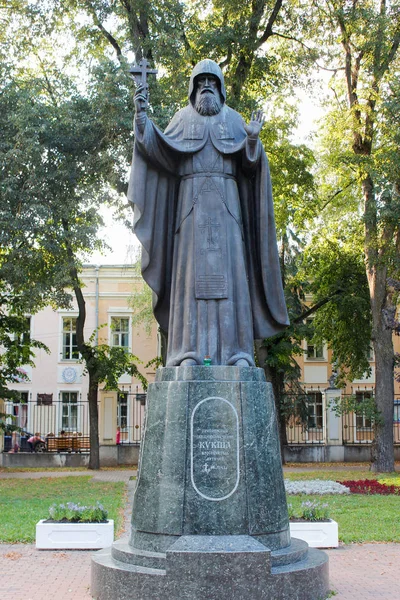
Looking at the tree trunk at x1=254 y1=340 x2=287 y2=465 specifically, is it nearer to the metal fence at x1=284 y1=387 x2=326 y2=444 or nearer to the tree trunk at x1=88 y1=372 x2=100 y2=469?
the metal fence at x1=284 y1=387 x2=326 y2=444

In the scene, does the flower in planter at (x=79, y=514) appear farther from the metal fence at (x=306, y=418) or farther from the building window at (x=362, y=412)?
the metal fence at (x=306, y=418)

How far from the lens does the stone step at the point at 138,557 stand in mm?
5883

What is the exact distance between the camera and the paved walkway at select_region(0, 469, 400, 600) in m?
7.04

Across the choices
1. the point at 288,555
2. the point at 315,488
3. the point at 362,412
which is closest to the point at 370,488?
the point at 315,488

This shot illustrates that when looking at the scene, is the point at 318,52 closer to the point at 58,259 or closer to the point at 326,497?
the point at 58,259

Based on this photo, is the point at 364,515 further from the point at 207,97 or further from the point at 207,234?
the point at 207,97

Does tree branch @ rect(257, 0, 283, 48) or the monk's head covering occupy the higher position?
tree branch @ rect(257, 0, 283, 48)

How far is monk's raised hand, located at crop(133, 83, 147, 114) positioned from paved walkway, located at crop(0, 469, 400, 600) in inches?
168

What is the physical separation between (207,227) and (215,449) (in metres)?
2.04

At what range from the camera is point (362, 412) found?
869 inches

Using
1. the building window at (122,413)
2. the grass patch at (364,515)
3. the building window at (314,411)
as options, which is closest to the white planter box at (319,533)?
the grass patch at (364,515)

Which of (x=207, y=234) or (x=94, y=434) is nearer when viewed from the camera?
(x=207, y=234)

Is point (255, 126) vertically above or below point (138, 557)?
above

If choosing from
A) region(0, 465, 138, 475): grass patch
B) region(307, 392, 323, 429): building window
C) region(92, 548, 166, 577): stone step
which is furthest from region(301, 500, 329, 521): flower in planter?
region(307, 392, 323, 429): building window
